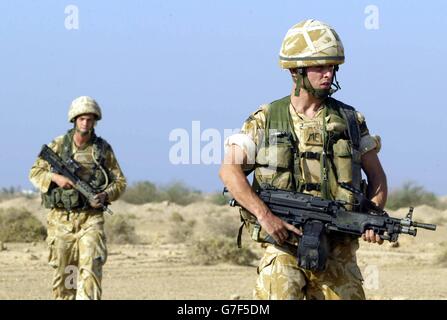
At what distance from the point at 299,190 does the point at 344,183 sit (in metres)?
0.28

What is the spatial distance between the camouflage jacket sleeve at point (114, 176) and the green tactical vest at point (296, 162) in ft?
17.2

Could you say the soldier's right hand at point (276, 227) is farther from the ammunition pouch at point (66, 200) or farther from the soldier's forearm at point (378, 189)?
the ammunition pouch at point (66, 200)

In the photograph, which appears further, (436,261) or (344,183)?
(436,261)

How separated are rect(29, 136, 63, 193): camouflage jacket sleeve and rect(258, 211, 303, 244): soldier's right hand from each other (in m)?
5.61

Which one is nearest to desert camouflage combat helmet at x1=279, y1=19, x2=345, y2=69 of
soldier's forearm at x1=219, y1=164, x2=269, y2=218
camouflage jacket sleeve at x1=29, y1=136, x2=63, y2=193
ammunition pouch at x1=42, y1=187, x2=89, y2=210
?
soldier's forearm at x1=219, y1=164, x2=269, y2=218

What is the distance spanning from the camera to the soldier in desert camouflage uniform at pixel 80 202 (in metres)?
12.1

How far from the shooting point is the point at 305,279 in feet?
24.9

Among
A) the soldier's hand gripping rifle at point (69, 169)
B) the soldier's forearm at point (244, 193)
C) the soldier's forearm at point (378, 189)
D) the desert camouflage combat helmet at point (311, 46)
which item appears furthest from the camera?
the soldier's hand gripping rifle at point (69, 169)

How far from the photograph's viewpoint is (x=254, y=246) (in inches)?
1059

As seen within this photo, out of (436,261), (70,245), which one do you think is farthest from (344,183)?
(436,261)

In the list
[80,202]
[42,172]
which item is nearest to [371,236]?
[80,202]

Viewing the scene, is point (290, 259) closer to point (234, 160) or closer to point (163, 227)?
point (234, 160)

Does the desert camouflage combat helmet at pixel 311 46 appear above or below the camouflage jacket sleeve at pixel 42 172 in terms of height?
above

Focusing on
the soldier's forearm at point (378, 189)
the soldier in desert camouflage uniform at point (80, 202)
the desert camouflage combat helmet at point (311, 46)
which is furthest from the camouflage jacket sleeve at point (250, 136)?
the soldier in desert camouflage uniform at point (80, 202)
